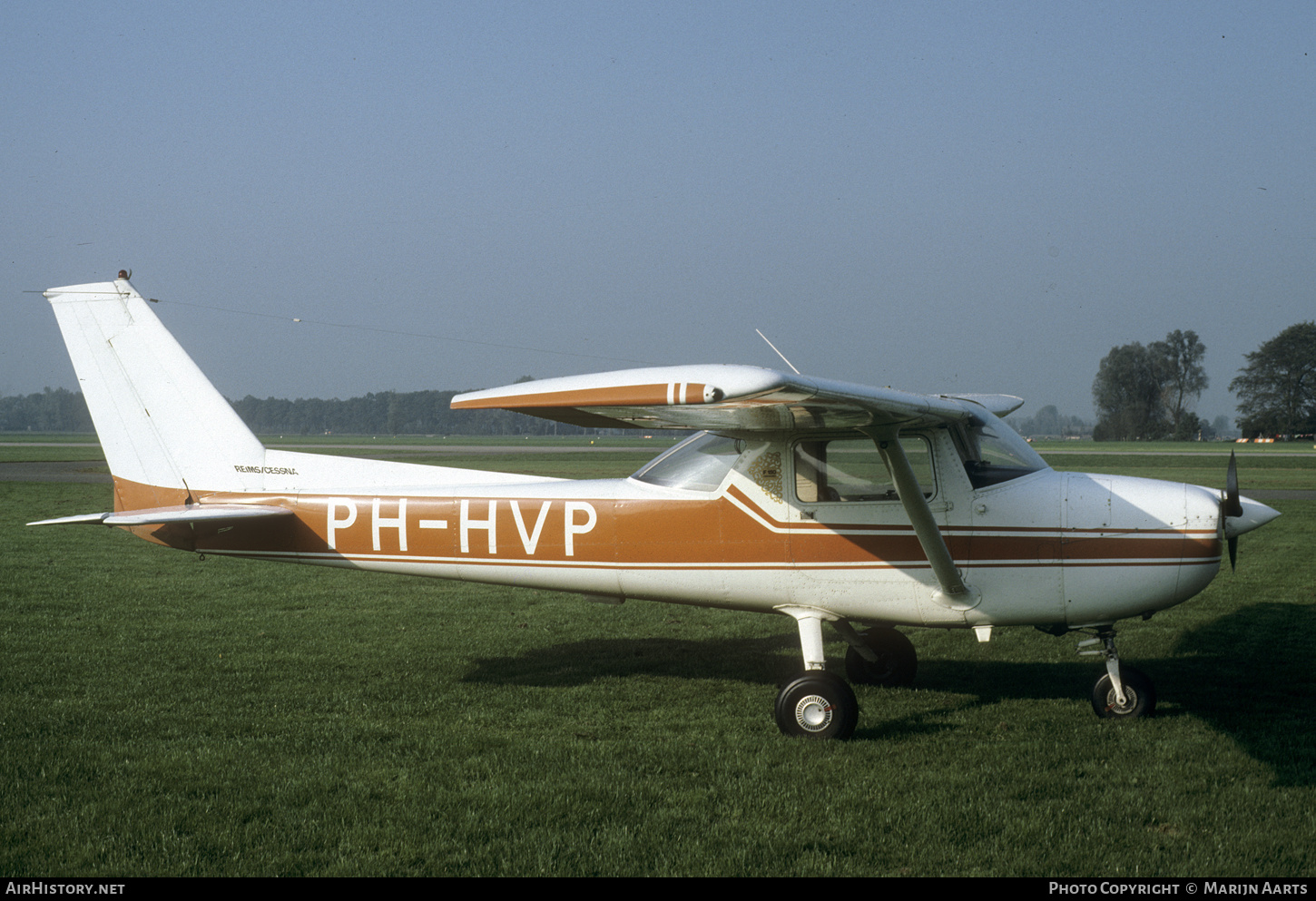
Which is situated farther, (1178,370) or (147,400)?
(1178,370)

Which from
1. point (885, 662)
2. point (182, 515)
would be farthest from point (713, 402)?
point (182, 515)

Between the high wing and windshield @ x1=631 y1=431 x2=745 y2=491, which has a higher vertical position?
the high wing

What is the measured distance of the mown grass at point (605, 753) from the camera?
4250 millimetres

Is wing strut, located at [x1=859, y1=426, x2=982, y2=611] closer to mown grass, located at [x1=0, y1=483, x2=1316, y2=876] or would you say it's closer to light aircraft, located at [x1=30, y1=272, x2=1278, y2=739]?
light aircraft, located at [x1=30, y1=272, x2=1278, y2=739]

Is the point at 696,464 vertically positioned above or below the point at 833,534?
above

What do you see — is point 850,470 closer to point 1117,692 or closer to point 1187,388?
point 1117,692

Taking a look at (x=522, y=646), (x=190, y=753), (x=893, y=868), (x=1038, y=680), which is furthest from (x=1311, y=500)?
(x=190, y=753)

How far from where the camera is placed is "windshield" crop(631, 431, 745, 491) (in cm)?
657

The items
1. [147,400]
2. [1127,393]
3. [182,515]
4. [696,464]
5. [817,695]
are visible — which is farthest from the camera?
[1127,393]

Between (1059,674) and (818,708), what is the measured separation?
111 inches

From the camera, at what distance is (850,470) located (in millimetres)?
6281

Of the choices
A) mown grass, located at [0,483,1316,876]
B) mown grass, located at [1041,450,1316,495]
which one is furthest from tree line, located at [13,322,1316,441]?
mown grass, located at [0,483,1316,876]

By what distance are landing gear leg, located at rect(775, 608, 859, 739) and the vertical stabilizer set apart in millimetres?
4374

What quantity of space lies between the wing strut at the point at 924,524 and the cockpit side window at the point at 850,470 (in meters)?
0.24
